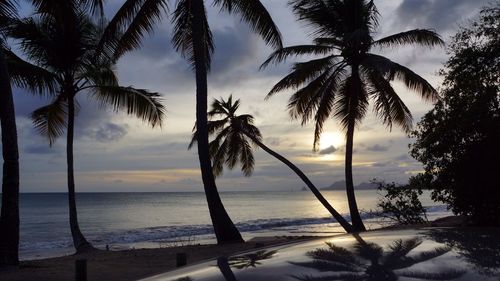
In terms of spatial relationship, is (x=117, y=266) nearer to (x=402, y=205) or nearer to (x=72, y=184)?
(x=72, y=184)

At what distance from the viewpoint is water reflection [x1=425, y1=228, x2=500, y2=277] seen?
1.87 metres

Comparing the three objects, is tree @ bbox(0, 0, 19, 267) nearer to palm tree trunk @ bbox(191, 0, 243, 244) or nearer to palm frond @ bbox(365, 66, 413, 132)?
palm tree trunk @ bbox(191, 0, 243, 244)

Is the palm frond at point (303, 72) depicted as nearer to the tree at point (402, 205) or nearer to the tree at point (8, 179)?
the tree at point (402, 205)

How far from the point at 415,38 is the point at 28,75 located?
13443 millimetres

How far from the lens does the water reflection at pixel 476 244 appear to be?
1.87 meters

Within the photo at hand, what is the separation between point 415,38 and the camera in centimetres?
1900

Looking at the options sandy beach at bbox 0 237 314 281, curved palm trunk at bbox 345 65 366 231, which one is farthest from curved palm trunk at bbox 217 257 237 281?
curved palm trunk at bbox 345 65 366 231

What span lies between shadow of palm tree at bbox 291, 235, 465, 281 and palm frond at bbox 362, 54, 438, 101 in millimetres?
16738

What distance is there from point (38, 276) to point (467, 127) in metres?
10.4

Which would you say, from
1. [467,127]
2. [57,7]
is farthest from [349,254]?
[57,7]

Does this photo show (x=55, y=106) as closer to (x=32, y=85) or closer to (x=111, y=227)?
(x=32, y=85)

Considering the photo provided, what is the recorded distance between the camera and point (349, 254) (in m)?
2.06

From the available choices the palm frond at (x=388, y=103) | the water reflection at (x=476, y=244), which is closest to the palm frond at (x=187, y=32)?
the palm frond at (x=388, y=103)

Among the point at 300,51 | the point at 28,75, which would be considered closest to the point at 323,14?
the point at 300,51
